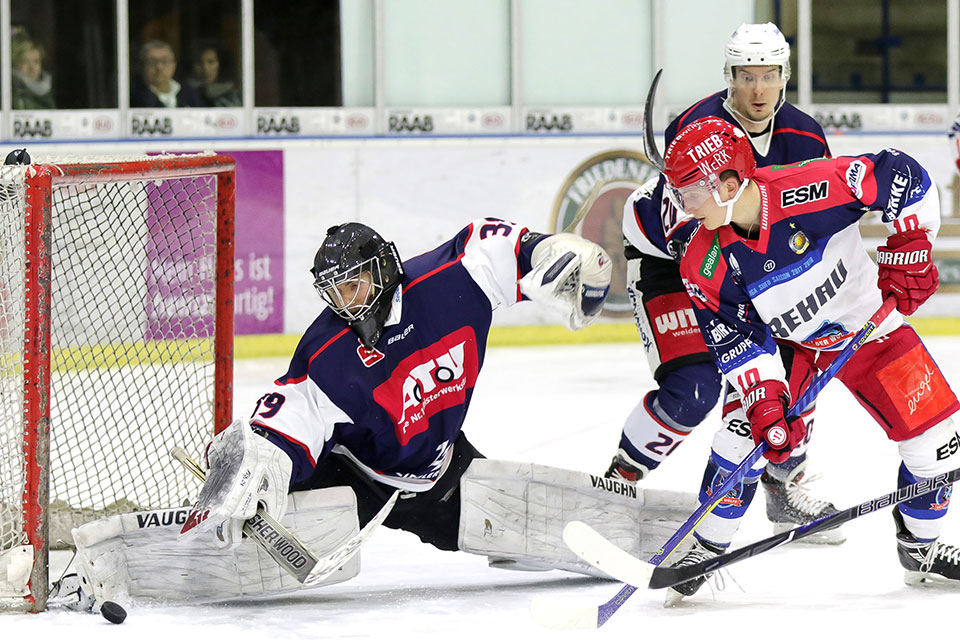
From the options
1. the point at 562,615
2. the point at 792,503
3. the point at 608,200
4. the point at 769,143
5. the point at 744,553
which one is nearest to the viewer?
the point at 562,615

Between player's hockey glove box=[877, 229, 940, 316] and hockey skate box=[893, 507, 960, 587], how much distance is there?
0.46m

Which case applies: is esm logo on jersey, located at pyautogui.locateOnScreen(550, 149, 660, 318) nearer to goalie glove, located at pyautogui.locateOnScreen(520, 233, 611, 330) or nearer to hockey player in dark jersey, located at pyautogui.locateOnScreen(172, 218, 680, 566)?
hockey player in dark jersey, located at pyautogui.locateOnScreen(172, 218, 680, 566)

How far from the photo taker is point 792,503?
323 cm

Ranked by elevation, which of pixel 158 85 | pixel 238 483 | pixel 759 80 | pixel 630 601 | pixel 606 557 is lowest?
pixel 630 601

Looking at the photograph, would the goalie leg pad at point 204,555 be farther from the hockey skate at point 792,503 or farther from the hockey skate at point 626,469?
the hockey skate at point 792,503

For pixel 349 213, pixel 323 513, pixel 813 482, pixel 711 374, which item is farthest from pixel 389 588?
pixel 349 213

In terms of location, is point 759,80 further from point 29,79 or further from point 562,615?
point 29,79

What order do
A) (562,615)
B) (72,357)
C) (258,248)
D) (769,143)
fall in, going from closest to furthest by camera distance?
(562,615) → (769,143) → (72,357) → (258,248)

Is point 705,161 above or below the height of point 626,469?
above

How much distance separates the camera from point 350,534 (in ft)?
8.75

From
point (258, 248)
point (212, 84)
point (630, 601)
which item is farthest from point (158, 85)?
point (630, 601)

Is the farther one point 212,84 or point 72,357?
point 212,84

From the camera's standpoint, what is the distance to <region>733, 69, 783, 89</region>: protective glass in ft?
9.59

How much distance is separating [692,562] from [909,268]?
0.66m
